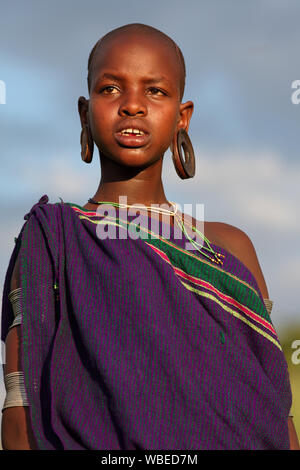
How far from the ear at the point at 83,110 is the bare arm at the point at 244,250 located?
125 cm

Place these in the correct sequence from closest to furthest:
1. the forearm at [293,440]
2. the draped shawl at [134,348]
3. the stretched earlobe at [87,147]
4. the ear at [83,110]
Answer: the draped shawl at [134,348] → the forearm at [293,440] → the stretched earlobe at [87,147] → the ear at [83,110]

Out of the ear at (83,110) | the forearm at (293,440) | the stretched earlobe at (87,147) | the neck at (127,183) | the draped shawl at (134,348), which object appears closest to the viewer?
the draped shawl at (134,348)

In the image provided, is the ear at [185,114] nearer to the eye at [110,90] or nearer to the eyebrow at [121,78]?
the eyebrow at [121,78]

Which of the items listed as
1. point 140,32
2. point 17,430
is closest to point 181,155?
point 140,32

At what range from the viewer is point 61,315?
4.20 metres

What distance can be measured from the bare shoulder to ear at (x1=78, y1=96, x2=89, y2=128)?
1127 millimetres

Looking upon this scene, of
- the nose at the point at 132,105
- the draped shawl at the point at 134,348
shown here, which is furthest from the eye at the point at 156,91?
the draped shawl at the point at 134,348

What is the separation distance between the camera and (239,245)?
535 cm

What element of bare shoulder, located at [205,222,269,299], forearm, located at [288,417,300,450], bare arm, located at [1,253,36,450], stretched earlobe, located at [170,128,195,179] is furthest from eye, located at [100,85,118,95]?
forearm, located at [288,417,300,450]

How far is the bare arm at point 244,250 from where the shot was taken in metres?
5.26

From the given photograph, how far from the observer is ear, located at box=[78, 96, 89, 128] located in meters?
5.19

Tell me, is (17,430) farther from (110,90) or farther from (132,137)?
(110,90)

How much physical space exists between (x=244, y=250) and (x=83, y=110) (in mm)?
1499

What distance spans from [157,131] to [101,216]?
26.0 inches
